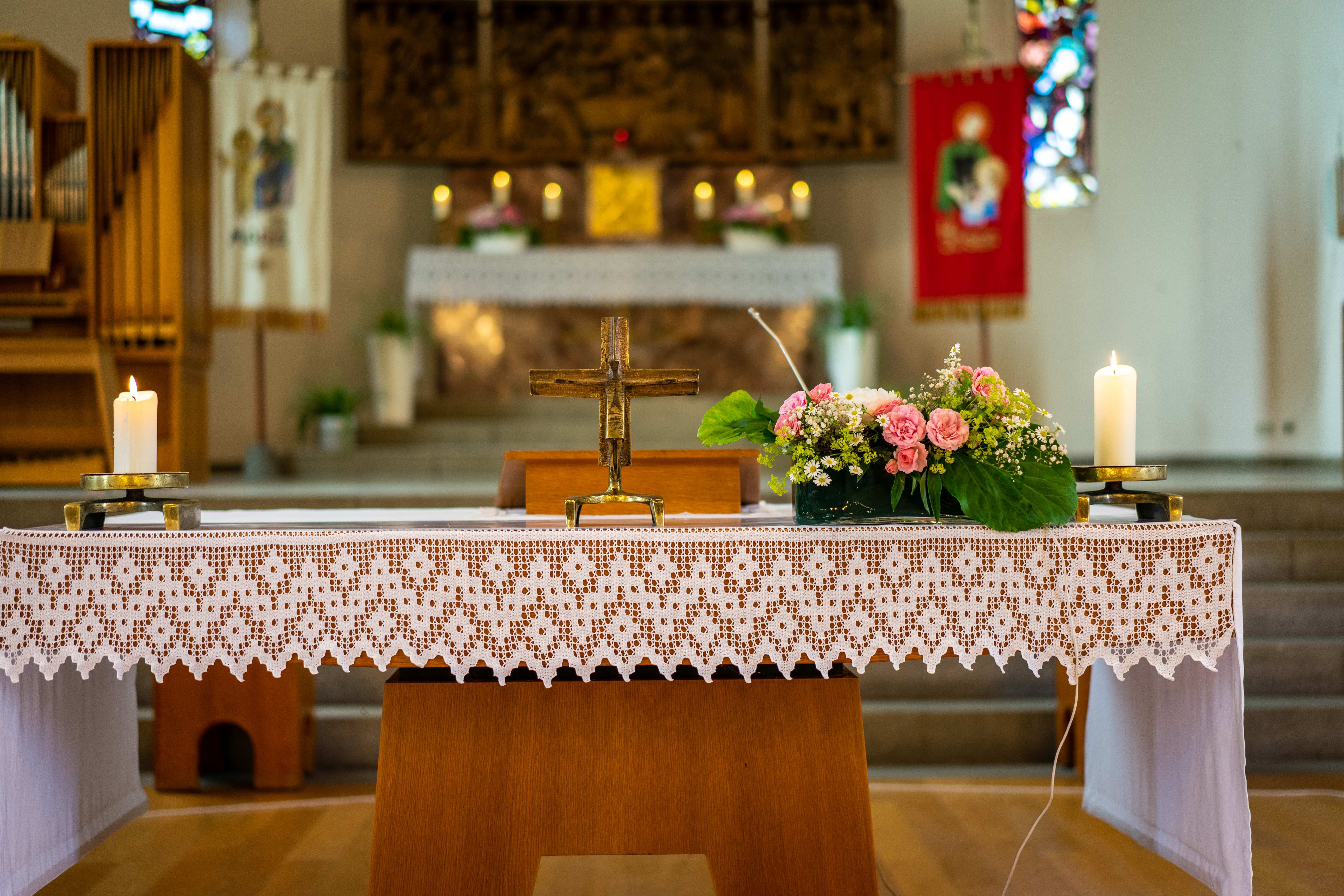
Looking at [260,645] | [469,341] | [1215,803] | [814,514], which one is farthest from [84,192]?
[1215,803]

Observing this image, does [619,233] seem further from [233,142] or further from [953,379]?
[953,379]

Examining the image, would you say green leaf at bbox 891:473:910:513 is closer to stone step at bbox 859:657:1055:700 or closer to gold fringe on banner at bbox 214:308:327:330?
stone step at bbox 859:657:1055:700

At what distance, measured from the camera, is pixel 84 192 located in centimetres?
538

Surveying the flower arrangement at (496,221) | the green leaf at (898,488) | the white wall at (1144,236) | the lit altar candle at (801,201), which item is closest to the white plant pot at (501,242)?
the flower arrangement at (496,221)

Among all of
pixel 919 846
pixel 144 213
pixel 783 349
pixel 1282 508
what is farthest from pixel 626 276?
pixel 783 349

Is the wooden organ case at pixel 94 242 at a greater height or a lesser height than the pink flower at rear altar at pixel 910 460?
greater

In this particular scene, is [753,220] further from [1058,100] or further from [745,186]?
[1058,100]

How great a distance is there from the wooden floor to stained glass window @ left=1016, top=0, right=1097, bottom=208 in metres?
5.58

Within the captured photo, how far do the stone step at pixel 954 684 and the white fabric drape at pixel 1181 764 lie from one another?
2.92 feet

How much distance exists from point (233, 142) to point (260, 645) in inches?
211

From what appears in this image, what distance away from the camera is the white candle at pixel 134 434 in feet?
6.55

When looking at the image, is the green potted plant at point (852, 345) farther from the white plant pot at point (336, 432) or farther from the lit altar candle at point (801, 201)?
the white plant pot at point (336, 432)

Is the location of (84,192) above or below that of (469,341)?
above

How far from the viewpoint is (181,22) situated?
25.1ft
